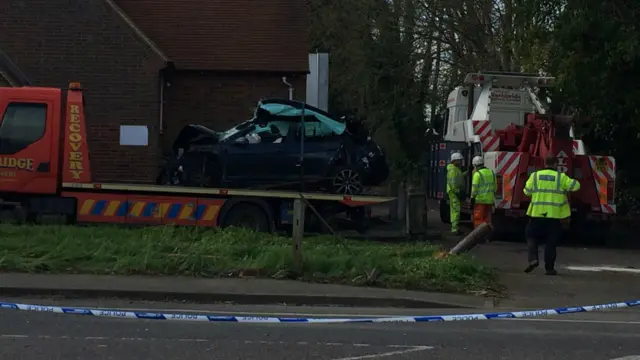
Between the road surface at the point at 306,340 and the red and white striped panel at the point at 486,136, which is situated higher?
the red and white striped panel at the point at 486,136

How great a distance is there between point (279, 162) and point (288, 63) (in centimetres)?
656

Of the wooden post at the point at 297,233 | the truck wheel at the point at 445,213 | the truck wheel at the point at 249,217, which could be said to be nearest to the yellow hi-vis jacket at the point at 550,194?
the wooden post at the point at 297,233

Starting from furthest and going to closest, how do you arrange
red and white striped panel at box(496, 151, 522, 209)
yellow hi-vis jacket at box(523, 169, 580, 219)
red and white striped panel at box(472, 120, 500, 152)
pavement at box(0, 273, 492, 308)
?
red and white striped panel at box(472, 120, 500, 152)
red and white striped panel at box(496, 151, 522, 209)
yellow hi-vis jacket at box(523, 169, 580, 219)
pavement at box(0, 273, 492, 308)

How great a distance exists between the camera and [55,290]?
448 inches

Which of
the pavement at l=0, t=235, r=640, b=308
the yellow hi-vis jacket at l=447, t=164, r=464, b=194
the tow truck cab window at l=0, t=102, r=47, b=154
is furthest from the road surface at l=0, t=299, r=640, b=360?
the yellow hi-vis jacket at l=447, t=164, r=464, b=194

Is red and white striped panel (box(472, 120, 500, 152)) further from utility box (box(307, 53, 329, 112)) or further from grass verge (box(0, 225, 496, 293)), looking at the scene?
utility box (box(307, 53, 329, 112))

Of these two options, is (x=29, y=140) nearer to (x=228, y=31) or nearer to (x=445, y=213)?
(x=228, y=31)

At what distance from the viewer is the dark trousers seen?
543 inches

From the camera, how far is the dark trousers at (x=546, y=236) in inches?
543

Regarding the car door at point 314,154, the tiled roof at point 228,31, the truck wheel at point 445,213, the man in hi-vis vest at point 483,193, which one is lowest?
the truck wheel at point 445,213

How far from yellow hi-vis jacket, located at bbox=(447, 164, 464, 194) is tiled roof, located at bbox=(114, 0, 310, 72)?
6.15 meters

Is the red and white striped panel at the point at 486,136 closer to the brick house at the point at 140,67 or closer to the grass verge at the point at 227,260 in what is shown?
the grass verge at the point at 227,260

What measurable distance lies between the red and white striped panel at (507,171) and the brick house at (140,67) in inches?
309

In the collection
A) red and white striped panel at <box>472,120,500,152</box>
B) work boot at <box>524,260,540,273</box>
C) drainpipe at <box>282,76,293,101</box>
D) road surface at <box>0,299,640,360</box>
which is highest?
drainpipe at <box>282,76,293,101</box>
